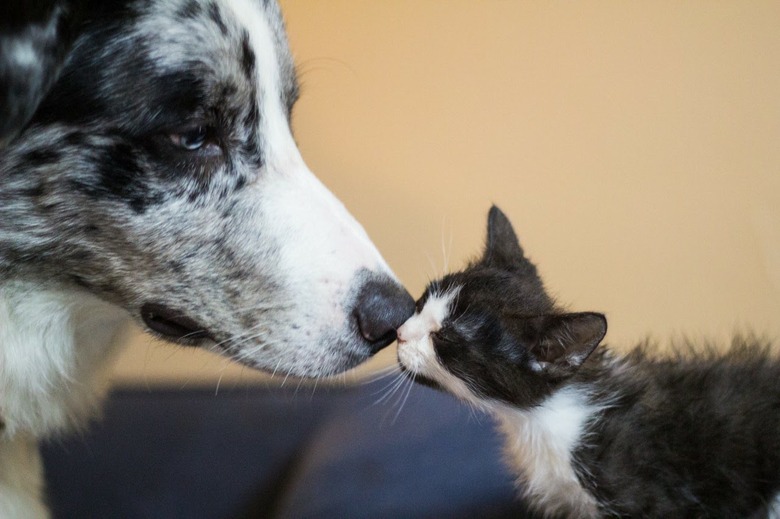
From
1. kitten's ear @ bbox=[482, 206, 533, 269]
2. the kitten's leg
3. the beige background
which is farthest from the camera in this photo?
the beige background

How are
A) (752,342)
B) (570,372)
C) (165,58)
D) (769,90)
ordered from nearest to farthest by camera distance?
(165,58) < (570,372) < (752,342) < (769,90)

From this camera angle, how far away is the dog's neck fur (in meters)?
1.09

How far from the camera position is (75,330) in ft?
3.84

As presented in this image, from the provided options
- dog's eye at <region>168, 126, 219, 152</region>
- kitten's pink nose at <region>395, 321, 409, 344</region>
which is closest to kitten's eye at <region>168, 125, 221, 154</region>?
dog's eye at <region>168, 126, 219, 152</region>

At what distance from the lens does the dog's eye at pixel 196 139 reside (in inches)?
39.8

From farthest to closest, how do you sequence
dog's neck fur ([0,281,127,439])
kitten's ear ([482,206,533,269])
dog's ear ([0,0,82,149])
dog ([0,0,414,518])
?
1. kitten's ear ([482,206,533,269])
2. dog's neck fur ([0,281,127,439])
3. dog ([0,0,414,518])
4. dog's ear ([0,0,82,149])

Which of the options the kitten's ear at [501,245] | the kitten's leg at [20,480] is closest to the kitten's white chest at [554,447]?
the kitten's ear at [501,245]

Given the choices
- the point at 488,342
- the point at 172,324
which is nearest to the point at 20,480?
the point at 172,324

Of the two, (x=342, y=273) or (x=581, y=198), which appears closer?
(x=342, y=273)

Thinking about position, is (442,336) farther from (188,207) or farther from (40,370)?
(40,370)

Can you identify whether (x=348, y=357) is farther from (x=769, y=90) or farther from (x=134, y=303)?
(x=769, y=90)

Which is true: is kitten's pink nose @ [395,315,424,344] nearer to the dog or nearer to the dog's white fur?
the dog

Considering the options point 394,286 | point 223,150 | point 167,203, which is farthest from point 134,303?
point 394,286

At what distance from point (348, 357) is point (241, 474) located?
0.93 m
